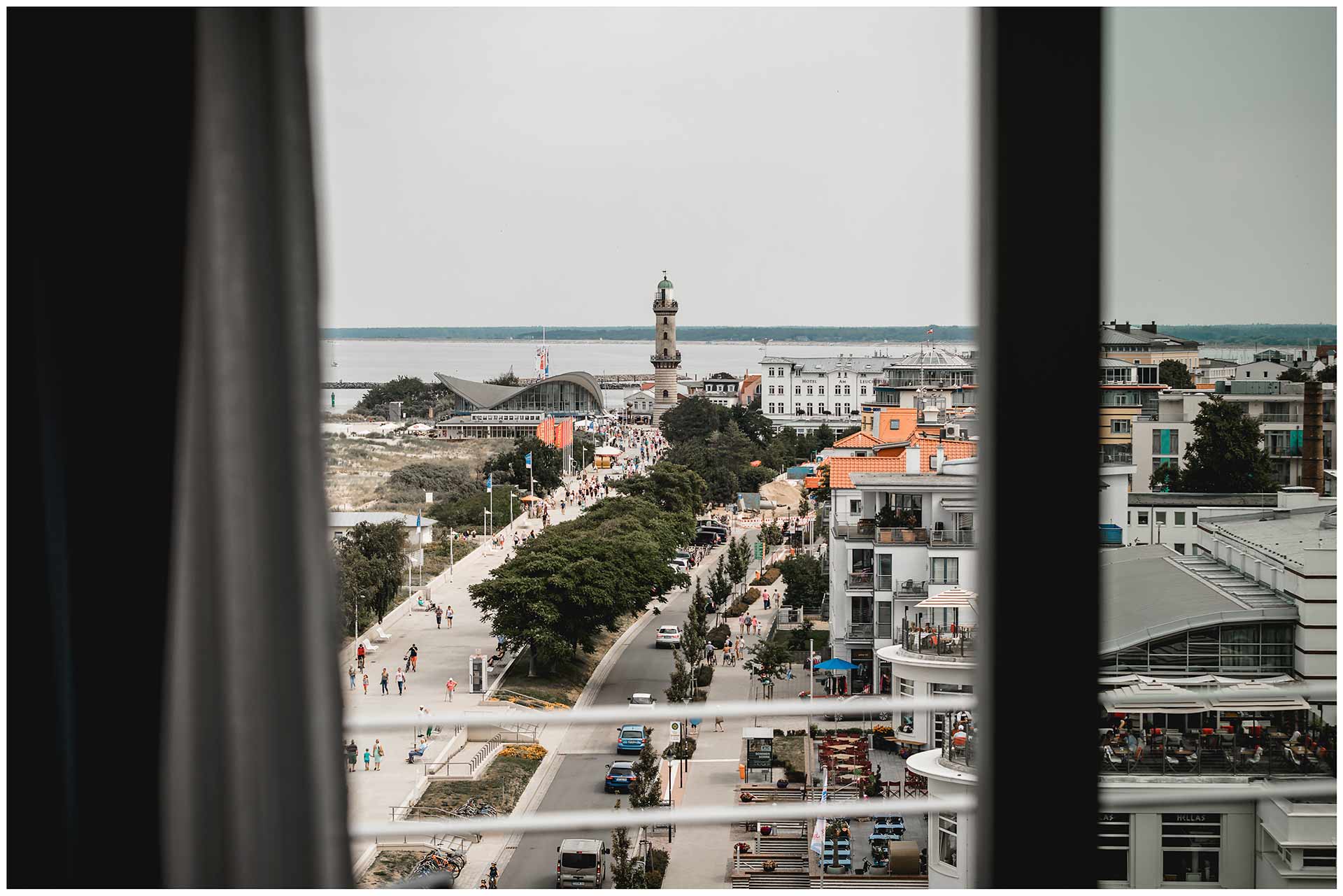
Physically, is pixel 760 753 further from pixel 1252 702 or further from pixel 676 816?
pixel 676 816

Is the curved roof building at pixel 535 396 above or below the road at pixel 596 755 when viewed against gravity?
above

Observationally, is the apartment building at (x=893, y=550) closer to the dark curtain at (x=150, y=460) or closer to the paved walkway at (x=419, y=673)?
the paved walkway at (x=419, y=673)

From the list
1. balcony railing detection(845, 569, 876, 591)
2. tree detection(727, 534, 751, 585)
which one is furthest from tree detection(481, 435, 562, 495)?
balcony railing detection(845, 569, 876, 591)

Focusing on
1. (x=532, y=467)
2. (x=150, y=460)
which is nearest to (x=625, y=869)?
(x=150, y=460)

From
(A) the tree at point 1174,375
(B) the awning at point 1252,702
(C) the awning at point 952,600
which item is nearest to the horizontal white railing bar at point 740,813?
(B) the awning at point 1252,702

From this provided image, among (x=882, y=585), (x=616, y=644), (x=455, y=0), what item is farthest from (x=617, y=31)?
(x=455, y=0)

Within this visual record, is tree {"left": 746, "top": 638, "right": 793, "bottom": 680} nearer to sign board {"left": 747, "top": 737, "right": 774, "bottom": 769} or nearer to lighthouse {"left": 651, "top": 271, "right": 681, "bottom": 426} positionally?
sign board {"left": 747, "top": 737, "right": 774, "bottom": 769}

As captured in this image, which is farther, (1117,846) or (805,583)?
(805,583)
